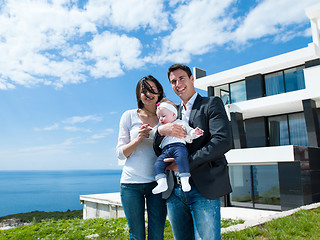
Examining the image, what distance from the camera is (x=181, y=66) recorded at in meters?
2.65

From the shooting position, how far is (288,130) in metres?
16.6

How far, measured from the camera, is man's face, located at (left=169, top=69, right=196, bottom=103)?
8.63 feet

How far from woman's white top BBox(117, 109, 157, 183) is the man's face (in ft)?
2.17

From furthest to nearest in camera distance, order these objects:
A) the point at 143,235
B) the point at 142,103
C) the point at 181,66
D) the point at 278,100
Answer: the point at 278,100 → the point at 142,103 → the point at 143,235 → the point at 181,66

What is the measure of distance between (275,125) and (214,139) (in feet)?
55.0

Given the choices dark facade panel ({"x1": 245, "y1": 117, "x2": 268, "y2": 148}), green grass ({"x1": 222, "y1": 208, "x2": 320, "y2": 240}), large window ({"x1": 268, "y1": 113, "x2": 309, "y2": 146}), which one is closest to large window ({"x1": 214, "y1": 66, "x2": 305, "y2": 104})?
dark facade panel ({"x1": 245, "y1": 117, "x2": 268, "y2": 148})

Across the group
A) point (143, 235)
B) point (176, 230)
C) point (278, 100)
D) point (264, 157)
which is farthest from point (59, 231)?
point (278, 100)

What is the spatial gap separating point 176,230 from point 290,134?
16217 millimetres

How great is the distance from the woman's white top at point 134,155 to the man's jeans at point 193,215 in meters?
0.49

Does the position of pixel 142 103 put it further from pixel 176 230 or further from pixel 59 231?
pixel 59 231

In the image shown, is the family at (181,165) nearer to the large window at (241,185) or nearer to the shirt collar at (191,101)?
the shirt collar at (191,101)

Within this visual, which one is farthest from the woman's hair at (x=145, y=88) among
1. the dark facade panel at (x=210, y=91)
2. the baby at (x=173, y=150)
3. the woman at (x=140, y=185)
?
the dark facade panel at (x=210, y=91)

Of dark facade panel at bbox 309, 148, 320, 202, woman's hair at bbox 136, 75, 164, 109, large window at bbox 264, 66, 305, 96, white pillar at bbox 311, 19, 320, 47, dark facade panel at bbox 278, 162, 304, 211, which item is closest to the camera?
woman's hair at bbox 136, 75, 164, 109

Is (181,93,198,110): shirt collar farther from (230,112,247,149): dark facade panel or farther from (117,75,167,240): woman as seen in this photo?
(230,112,247,149): dark facade panel
